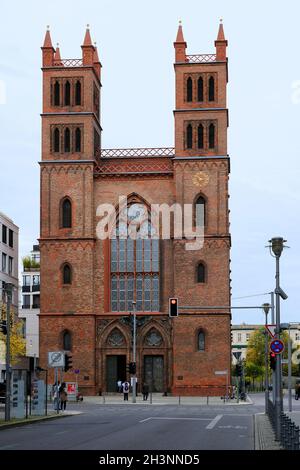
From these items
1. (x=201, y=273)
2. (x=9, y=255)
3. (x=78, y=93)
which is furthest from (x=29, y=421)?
(x=9, y=255)

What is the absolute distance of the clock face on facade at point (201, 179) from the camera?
82.1 m

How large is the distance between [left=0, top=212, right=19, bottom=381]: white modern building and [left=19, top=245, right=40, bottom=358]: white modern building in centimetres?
1312

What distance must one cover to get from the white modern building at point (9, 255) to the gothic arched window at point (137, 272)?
743 inches

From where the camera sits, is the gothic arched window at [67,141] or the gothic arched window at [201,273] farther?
the gothic arched window at [67,141]

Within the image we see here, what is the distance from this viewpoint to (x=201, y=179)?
82.2 meters

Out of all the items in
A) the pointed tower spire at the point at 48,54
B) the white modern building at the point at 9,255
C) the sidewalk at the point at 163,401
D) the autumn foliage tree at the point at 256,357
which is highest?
the pointed tower spire at the point at 48,54

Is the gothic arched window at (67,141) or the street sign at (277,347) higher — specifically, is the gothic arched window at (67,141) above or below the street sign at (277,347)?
above

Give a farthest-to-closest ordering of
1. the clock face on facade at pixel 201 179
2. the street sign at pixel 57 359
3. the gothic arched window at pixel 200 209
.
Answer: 1. the clock face on facade at pixel 201 179
2. the gothic arched window at pixel 200 209
3. the street sign at pixel 57 359

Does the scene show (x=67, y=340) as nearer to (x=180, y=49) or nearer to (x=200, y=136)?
(x=200, y=136)

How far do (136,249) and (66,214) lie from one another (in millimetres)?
→ 6297

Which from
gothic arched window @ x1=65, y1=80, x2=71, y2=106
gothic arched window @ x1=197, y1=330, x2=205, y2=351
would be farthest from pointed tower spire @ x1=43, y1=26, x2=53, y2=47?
gothic arched window @ x1=197, y1=330, x2=205, y2=351

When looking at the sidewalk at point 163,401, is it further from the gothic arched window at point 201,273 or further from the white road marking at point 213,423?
the white road marking at point 213,423

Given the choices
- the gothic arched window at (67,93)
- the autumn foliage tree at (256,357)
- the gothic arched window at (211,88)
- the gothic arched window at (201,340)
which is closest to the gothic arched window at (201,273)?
the gothic arched window at (201,340)
